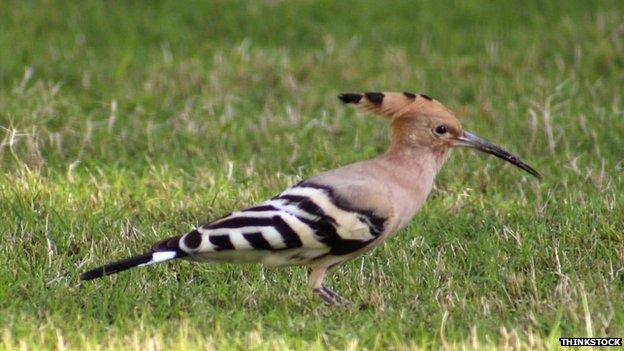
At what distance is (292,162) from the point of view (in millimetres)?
6402

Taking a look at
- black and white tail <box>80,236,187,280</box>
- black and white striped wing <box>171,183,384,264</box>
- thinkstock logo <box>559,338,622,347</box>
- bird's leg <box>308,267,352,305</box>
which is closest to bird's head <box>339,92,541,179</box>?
black and white striped wing <box>171,183,384,264</box>

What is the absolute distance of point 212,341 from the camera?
396 cm

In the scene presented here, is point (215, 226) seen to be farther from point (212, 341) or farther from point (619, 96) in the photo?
point (619, 96)

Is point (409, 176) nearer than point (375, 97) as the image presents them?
Yes

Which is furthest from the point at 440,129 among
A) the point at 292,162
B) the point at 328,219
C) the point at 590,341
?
the point at 292,162

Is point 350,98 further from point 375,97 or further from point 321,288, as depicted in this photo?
point 321,288

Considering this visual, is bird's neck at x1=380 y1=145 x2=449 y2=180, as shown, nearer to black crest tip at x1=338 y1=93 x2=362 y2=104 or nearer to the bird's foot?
black crest tip at x1=338 y1=93 x2=362 y2=104

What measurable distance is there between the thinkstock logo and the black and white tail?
130 centimetres

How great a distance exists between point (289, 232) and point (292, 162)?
2.14 meters

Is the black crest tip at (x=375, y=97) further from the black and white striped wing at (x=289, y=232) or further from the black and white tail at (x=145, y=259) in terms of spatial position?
the black and white tail at (x=145, y=259)

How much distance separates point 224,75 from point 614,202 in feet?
10.9

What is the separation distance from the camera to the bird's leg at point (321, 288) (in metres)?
4.42

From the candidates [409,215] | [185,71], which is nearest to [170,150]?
[185,71]

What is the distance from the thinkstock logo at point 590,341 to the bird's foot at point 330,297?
0.80 metres
